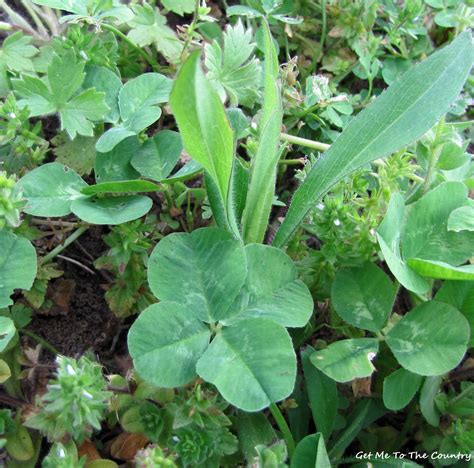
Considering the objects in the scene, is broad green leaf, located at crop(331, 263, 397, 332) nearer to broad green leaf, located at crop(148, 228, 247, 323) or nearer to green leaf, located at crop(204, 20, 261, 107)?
broad green leaf, located at crop(148, 228, 247, 323)

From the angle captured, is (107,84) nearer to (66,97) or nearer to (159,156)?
(66,97)

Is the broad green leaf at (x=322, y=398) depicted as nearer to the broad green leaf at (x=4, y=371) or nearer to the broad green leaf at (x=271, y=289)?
the broad green leaf at (x=271, y=289)

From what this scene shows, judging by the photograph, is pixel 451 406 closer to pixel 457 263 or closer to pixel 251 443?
pixel 457 263

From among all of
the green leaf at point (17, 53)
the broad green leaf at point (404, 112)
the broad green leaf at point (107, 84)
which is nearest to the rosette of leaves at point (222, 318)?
the broad green leaf at point (404, 112)

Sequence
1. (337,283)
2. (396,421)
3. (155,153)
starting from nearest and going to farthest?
(337,283), (155,153), (396,421)

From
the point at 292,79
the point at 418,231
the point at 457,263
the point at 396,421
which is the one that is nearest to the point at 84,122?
the point at 292,79

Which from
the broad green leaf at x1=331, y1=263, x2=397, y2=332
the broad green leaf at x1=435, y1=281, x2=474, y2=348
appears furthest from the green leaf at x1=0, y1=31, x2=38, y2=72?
the broad green leaf at x1=435, y1=281, x2=474, y2=348
